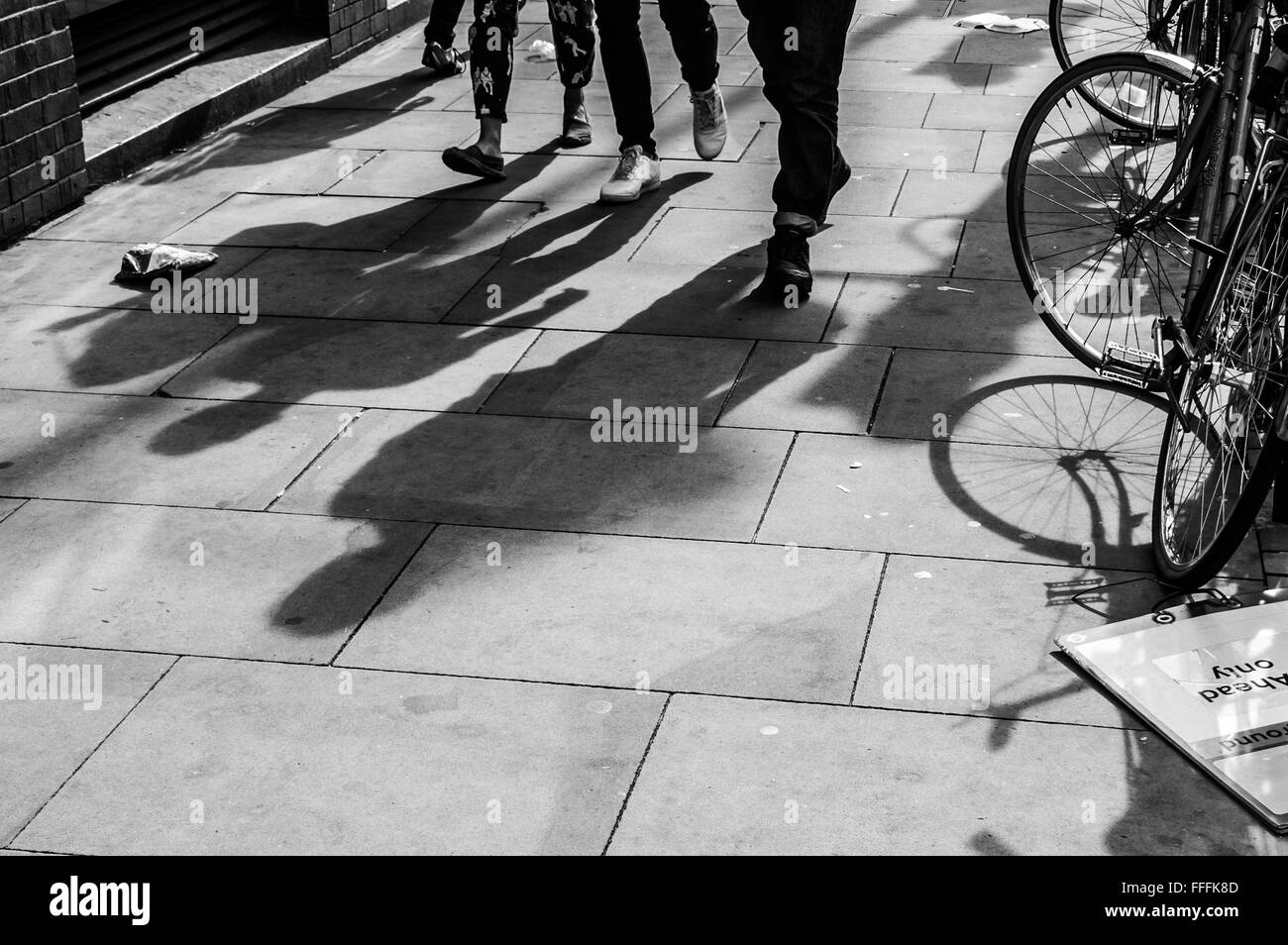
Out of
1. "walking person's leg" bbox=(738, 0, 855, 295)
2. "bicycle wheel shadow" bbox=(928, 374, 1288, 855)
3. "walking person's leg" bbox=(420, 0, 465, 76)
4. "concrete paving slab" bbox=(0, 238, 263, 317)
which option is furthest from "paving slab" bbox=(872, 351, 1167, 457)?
"walking person's leg" bbox=(420, 0, 465, 76)

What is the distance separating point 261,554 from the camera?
13.2 feet

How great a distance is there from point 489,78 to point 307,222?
102cm

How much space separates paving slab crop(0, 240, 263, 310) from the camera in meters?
5.81

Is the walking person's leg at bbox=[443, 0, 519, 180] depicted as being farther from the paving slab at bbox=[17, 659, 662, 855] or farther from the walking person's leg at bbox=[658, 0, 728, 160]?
the paving slab at bbox=[17, 659, 662, 855]

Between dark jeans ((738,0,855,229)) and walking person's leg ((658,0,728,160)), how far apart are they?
0.83 meters

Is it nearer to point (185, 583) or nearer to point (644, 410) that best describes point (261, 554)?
point (185, 583)

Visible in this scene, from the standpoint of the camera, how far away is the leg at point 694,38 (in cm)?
630

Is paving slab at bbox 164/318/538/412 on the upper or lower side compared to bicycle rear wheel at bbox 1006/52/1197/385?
lower

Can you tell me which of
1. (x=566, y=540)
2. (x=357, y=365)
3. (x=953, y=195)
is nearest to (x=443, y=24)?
(x=953, y=195)

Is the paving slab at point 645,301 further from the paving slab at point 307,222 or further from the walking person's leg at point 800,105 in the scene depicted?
the paving slab at point 307,222

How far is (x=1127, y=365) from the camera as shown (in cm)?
454

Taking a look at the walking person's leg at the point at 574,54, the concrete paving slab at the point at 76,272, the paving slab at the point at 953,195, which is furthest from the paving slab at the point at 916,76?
the concrete paving slab at the point at 76,272
